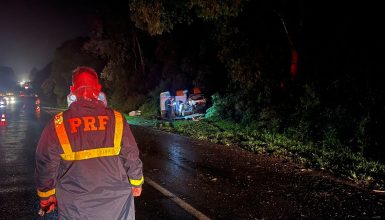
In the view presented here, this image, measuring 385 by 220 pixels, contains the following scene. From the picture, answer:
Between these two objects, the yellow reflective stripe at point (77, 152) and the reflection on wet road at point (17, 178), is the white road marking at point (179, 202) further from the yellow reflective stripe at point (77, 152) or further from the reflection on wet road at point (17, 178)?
the yellow reflective stripe at point (77, 152)

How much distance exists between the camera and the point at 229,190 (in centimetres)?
739

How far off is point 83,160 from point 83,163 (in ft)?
0.08

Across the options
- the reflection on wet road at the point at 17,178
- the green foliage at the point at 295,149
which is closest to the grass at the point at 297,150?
the green foliage at the point at 295,149

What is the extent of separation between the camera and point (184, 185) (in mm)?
7824

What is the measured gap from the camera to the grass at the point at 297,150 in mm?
8719

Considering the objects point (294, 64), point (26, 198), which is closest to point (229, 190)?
point (26, 198)

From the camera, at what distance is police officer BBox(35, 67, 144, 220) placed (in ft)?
9.95

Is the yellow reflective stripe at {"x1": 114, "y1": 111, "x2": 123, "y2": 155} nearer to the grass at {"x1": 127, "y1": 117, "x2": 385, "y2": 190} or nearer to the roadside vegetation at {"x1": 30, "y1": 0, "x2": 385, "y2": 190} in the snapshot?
the grass at {"x1": 127, "y1": 117, "x2": 385, "y2": 190}

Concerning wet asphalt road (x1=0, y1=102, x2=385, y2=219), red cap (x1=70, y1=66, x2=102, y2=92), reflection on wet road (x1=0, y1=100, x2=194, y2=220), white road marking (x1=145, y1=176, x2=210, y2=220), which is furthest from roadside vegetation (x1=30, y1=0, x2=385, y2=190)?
red cap (x1=70, y1=66, x2=102, y2=92)

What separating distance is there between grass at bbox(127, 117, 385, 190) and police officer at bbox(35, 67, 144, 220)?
19.9 feet

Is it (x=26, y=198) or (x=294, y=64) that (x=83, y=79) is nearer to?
(x=26, y=198)

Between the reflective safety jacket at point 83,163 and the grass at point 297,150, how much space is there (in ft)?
20.0

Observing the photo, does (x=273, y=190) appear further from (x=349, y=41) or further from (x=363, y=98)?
(x=349, y=41)

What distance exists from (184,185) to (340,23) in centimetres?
998
